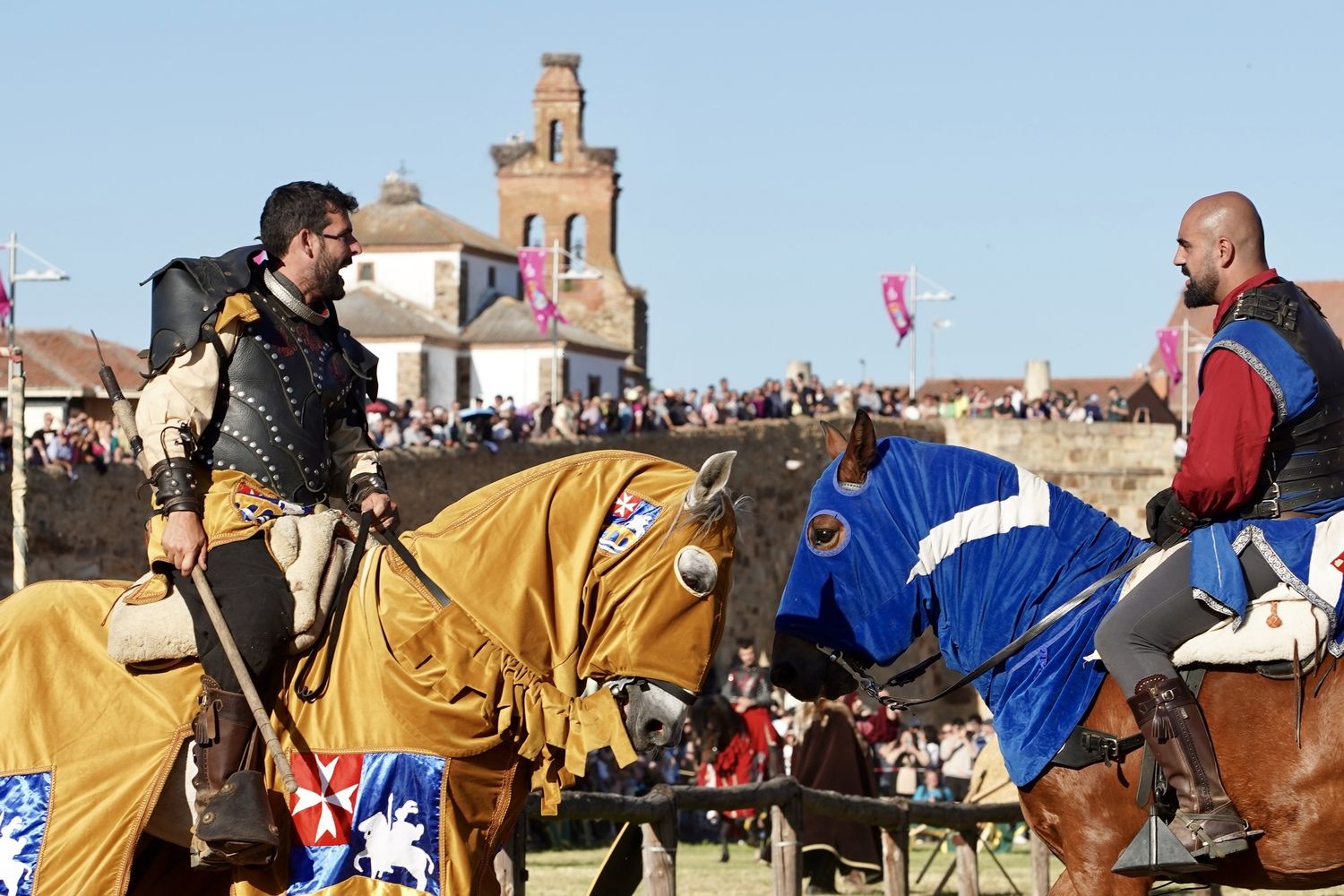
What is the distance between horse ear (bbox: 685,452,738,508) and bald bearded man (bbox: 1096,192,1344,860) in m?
1.30

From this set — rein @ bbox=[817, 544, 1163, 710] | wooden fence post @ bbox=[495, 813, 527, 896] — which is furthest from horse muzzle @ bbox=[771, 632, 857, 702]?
wooden fence post @ bbox=[495, 813, 527, 896]

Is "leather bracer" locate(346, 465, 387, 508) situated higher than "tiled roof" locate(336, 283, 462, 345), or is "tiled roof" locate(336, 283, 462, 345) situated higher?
"tiled roof" locate(336, 283, 462, 345)

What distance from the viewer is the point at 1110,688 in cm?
592

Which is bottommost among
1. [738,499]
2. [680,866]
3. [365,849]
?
[680,866]

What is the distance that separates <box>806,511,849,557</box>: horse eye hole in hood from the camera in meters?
6.36

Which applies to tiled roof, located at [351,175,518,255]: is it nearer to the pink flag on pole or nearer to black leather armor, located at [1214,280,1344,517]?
the pink flag on pole

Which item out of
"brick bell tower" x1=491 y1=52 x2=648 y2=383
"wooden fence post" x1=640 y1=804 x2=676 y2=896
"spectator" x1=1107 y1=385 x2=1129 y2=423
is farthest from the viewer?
"brick bell tower" x1=491 y1=52 x2=648 y2=383

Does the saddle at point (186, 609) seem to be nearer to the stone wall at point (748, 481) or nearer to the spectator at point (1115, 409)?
the stone wall at point (748, 481)

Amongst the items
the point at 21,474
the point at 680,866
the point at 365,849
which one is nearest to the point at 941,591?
the point at 365,849

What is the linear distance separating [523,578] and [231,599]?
74 centimetres

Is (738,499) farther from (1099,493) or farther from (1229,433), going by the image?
(1099,493)

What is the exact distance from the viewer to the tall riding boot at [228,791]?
5051 mm

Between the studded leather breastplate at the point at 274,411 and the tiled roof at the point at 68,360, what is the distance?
3594 cm

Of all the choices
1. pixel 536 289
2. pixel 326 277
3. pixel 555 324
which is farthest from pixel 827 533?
pixel 536 289
